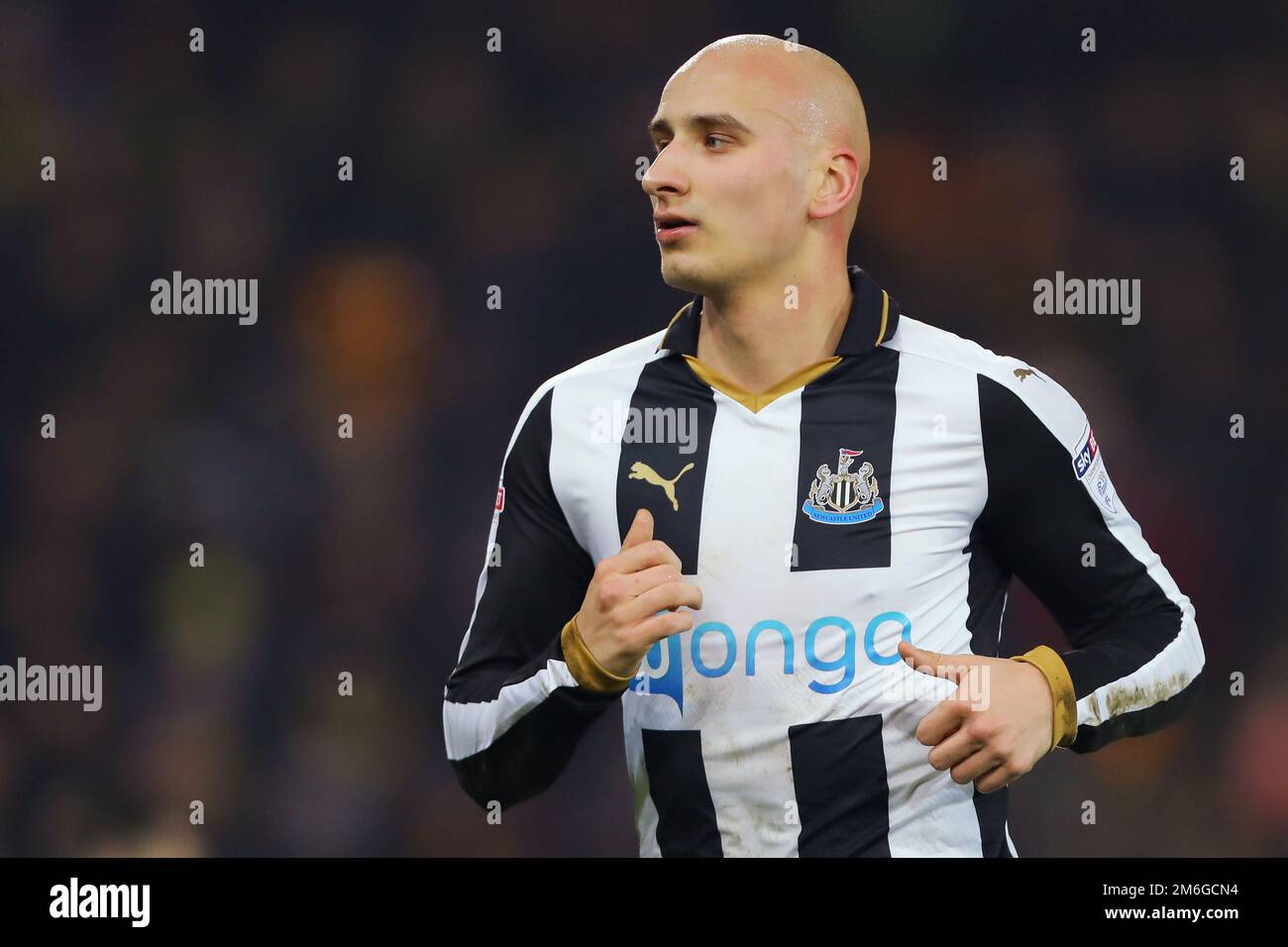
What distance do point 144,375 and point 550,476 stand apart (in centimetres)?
204

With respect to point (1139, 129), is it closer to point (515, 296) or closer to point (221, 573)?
point (515, 296)

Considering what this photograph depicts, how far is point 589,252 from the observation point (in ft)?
14.8

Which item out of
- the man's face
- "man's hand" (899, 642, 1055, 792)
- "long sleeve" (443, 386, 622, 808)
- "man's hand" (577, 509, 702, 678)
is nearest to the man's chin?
the man's face

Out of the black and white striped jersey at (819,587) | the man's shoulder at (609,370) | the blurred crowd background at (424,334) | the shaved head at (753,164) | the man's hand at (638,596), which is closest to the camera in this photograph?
the man's hand at (638,596)

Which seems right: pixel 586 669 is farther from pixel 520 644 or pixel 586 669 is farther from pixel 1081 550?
pixel 1081 550

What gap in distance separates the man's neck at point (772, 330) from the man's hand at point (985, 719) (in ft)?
2.17

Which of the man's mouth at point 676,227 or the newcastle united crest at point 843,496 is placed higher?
the man's mouth at point 676,227

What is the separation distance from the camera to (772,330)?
293 centimetres

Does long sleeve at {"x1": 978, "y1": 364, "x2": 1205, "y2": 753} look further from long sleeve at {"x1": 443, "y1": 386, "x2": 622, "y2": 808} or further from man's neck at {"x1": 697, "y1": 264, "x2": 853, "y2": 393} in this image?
long sleeve at {"x1": 443, "y1": 386, "x2": 622, "y2": 808}

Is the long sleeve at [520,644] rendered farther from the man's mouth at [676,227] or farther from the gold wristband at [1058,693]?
the gold wristband at [1058,693]

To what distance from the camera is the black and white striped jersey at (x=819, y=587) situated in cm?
272

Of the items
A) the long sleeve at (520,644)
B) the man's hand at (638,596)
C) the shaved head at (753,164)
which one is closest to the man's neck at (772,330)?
the shaved head at (753,164)

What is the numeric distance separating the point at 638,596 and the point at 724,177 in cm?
80

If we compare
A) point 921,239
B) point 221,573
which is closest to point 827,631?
point 921,239
